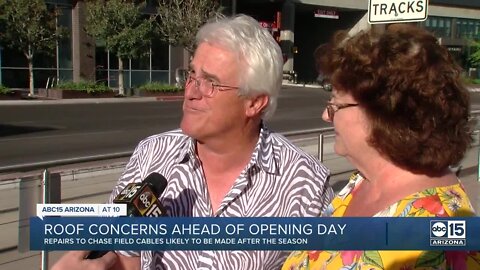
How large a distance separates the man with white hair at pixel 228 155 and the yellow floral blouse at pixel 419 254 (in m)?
0.63

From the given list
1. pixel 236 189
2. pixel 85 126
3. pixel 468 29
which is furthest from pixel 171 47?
pixel 468 29

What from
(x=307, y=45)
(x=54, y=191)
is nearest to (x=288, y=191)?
(x=54, y=191)

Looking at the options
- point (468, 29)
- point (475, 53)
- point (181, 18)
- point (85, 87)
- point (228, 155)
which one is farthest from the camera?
point (468, 29)

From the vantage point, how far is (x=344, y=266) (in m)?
1.67

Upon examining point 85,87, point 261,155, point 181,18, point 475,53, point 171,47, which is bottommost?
point 85,87

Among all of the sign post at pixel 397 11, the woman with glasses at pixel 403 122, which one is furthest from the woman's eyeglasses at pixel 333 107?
the sign post at pixel 397 11

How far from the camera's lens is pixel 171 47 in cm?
3656

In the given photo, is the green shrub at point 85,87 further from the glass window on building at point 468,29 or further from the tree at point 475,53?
the glass window on building at point 468,29

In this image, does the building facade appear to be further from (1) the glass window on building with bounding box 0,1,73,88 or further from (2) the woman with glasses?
(2) the woman with glasses

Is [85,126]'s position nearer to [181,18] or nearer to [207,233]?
[207,233]

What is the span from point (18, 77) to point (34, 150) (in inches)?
771

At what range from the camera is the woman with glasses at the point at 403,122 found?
167cm

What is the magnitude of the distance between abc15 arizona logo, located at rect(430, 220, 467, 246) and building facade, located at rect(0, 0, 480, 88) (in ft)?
45.8

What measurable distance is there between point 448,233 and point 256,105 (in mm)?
1167
